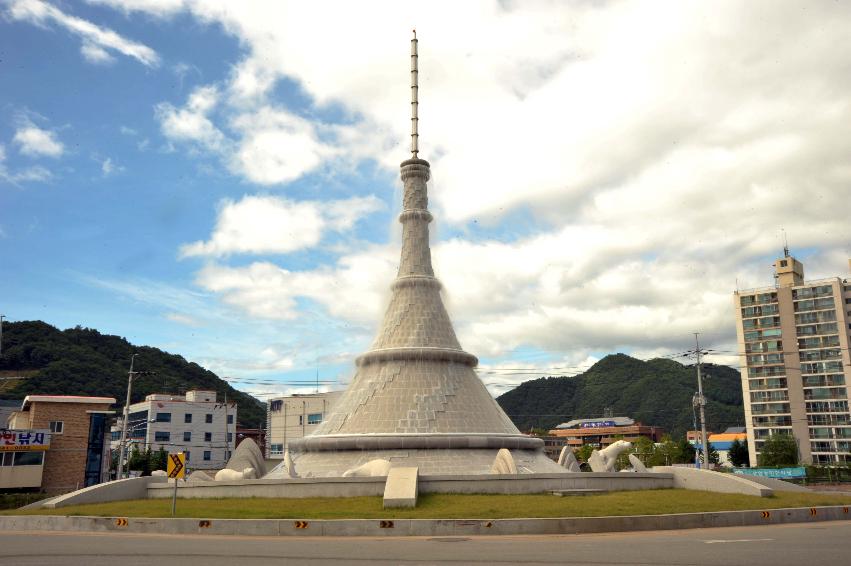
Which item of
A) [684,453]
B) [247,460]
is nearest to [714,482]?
[247,460]

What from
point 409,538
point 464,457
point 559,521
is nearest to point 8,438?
point 464,457

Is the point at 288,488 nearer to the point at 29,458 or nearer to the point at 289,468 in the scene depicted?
the point at 289,468

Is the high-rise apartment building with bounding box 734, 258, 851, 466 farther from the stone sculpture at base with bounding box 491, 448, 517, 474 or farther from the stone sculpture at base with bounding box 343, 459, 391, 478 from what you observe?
the stone sculpture at base with bounding box 343, 459, 391, 478

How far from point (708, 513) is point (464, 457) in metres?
13.7

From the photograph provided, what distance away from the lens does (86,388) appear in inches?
3922

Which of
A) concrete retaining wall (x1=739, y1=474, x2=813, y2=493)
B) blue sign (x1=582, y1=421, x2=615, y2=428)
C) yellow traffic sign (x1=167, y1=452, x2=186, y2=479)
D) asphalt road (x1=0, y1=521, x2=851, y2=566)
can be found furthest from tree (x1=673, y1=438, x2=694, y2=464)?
yellow traffic sign (x1=167, y1=452, x2=186, y2=479)

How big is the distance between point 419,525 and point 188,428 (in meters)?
75.4

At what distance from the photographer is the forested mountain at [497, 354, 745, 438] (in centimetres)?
15925

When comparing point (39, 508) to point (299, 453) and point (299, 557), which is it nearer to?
point (299, 453)

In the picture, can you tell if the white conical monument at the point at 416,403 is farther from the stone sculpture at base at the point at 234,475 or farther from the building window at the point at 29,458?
the building window at the point at 29,458

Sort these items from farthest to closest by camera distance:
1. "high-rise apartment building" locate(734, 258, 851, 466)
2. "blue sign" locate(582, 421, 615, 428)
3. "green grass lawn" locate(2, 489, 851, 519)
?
"blue sign" locate(582, 421, 615, 428) → "high-rise apartment building" locate(734, 258, 851, 466) → "green grass lawn" locate(2, 489, 851, 519)

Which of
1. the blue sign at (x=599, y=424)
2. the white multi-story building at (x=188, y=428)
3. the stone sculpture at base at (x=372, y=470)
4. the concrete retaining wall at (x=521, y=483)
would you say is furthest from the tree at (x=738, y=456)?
the stone sculpture at base at (x=372, y=470)

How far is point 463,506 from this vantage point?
2603 cm

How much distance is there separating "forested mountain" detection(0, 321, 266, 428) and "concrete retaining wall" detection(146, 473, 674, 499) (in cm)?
7453
